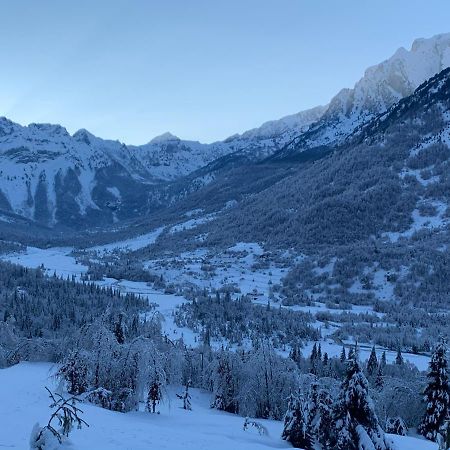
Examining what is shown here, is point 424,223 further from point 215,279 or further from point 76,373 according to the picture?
point 76,373

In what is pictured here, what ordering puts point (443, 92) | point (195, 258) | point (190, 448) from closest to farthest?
point (190, 448) < point (195, 258) < point (443, 92)

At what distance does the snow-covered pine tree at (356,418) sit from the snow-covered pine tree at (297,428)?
5.39 feet

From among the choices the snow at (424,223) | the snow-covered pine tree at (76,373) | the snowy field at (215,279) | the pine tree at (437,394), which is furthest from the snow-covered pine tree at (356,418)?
the snow at (424,223)

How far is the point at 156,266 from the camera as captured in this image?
155875 mm

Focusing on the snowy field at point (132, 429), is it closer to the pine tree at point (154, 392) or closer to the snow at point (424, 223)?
the pine tree at point (154, 392)

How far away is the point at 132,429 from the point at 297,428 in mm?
8800

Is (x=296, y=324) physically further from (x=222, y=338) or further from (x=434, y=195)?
(x=434, y=195)

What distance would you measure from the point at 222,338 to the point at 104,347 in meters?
51.7

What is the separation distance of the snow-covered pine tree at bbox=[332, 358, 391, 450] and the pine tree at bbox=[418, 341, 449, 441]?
10.8m

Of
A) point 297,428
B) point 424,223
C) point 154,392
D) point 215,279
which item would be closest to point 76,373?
point 154,392

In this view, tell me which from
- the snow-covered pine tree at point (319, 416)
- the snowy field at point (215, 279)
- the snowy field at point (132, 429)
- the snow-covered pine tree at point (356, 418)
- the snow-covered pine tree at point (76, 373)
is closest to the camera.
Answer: the snowy field at point (132, 429)

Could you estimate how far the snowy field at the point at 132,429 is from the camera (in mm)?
21094

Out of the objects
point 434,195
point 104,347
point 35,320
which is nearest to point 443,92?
point 434,195

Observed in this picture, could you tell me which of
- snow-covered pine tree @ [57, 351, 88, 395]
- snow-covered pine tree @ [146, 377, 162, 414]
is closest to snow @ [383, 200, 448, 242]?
snow-covered pine tree @ [146, 377, 162, 414]
